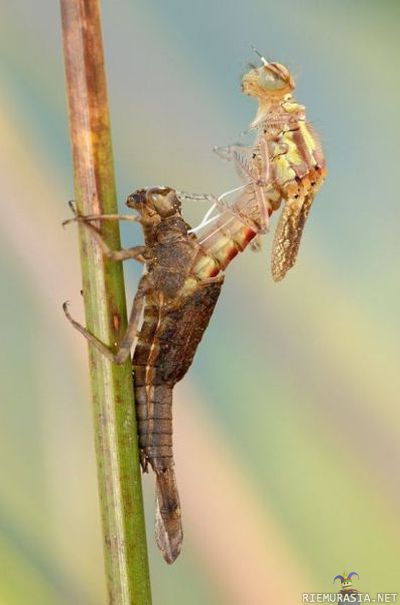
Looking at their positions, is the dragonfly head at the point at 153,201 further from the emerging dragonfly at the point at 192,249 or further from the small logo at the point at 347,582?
the small logo at the point at 347,582

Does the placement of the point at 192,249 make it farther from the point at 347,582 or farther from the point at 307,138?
the point at 347,582

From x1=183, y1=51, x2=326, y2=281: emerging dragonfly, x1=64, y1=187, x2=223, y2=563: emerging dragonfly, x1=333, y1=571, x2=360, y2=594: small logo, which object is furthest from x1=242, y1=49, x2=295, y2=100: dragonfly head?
x1=333, y1=571, x2=360, y2=594: small logo

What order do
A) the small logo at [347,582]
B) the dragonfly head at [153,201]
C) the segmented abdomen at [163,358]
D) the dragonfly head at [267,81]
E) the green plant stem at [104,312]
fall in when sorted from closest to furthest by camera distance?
the green plant stem at [104,312] → the segmented abdomen at [163,358] → the dragonfly head at [153,201] → the dragonfly head at [267,81] → the small logo at [347,582]

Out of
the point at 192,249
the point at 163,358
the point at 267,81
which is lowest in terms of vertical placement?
the point at 163,358

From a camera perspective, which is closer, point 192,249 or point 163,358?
point 163,358

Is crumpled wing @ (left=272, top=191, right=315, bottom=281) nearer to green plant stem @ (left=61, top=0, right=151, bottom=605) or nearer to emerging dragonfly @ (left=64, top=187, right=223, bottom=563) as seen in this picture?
emerging dragonfly @ (left=64, top=187, right=223, bottom=563)

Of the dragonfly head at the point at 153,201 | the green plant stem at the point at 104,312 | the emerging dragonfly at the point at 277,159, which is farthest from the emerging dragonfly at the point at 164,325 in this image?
the green plant stem at the point at 104,312

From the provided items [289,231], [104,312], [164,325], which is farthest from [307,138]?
[104,312]

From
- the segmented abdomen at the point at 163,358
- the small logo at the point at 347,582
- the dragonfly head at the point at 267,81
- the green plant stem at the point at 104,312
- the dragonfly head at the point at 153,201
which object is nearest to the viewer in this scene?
the green plant stem at the point at 104,312
